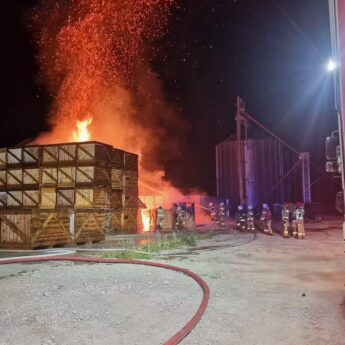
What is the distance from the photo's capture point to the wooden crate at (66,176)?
59.1 feet

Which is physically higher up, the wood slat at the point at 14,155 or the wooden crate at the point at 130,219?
the wood slat at the point at 14,155

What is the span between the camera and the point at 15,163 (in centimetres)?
1916

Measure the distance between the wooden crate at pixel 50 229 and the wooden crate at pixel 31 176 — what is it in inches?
206

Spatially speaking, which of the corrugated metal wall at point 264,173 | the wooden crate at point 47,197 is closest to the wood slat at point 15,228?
the wooden crate at point 47,197

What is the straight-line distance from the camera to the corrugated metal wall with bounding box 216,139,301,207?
30469 mm

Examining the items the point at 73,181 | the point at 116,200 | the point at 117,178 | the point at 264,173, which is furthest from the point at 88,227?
the point at 264,173

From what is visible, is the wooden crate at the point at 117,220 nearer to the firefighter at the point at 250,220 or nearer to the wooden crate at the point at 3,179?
the wooden crate at the point at 3,179

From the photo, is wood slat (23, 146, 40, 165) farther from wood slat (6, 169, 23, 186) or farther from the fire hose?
the fire hose

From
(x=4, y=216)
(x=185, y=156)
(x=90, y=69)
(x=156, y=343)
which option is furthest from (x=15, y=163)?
(x=185, y=156)

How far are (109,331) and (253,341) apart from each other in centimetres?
167

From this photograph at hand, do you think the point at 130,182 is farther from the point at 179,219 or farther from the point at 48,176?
the point at 48,176

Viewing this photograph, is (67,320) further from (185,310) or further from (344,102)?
(344,102)

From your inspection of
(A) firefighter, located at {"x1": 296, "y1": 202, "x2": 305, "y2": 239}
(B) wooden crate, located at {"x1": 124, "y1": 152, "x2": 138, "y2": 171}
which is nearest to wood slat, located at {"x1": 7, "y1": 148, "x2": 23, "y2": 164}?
(B) wooden crate, located at {"x1": 124, "y1": 152, "x2": 138, "y2": 171}

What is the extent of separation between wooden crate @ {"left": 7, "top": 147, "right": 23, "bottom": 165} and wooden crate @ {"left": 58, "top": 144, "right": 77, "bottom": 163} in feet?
6.86
